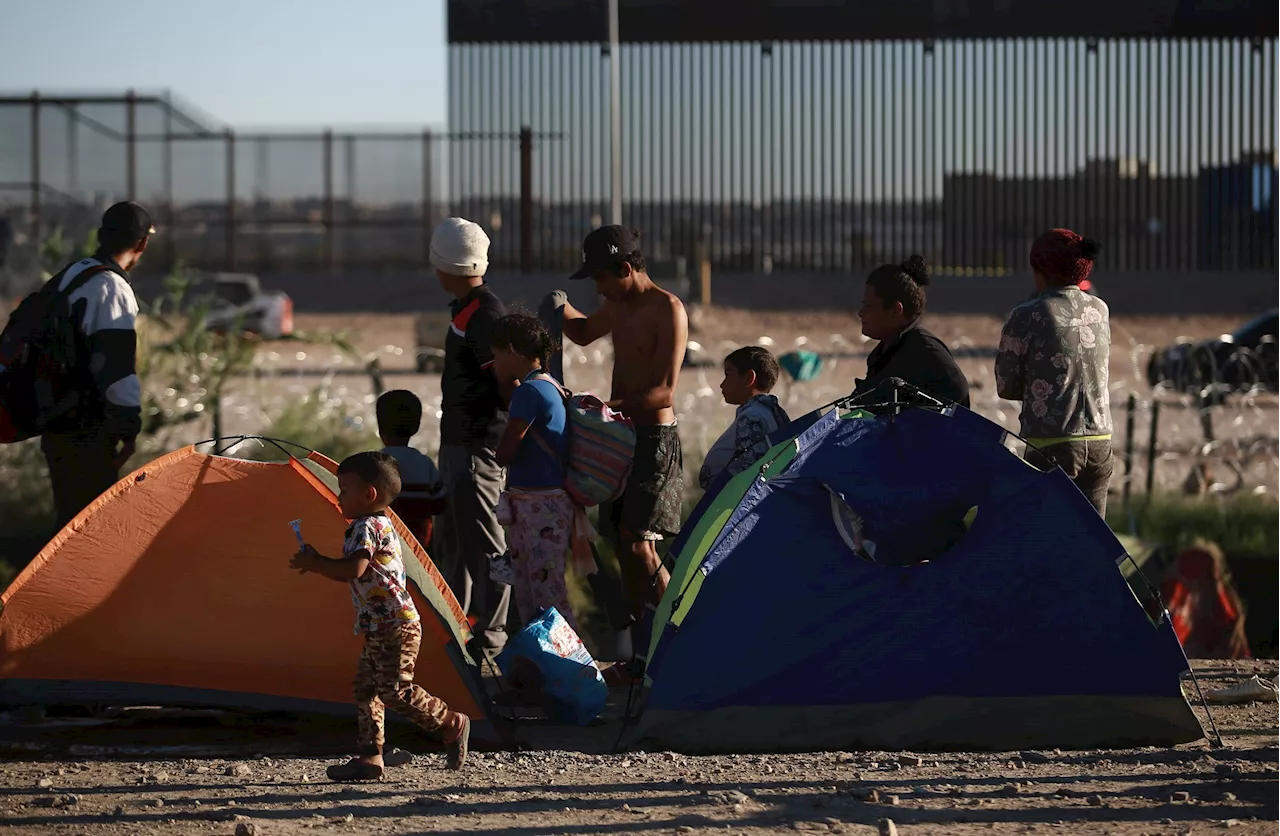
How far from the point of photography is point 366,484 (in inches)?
221

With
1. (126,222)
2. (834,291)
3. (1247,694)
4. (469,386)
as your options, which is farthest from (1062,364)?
(834,291)

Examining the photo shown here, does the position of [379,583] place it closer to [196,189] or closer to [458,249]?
[458,249]

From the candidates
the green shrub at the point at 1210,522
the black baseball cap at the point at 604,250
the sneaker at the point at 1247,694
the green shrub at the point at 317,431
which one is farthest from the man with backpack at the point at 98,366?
the green shrub at the point at 1210,522

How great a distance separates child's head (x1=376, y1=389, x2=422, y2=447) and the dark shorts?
2.82 feet

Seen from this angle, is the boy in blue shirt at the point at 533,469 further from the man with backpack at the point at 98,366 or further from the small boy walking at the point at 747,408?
the man with backpack at the point at 98,366

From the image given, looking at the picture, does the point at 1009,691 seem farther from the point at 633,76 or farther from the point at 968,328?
the point at 633,76

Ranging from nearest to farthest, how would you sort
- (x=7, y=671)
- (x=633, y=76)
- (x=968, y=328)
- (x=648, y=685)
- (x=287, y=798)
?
1. (x=287, y=798)
2. (x=648, y=685)
3. (x=7, y=671)
4. (x=968, y=328)
5. (x=633, y=76)

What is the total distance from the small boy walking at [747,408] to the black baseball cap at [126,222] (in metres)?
2.32

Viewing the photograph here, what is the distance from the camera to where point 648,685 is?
6.09 m

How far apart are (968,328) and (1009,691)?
24.0 meters

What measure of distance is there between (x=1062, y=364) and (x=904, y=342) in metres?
0.57

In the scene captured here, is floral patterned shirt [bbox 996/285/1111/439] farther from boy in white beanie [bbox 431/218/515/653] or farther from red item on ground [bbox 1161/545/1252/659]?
red item on ground [bbox 1161/545/1252/659]

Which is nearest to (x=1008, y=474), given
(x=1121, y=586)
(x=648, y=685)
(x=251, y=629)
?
(x=1121, y=586)

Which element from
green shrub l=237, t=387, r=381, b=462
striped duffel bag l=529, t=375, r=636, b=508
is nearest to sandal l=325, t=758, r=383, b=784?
striped duffel bag l=529, t=375, r=636, b=508
